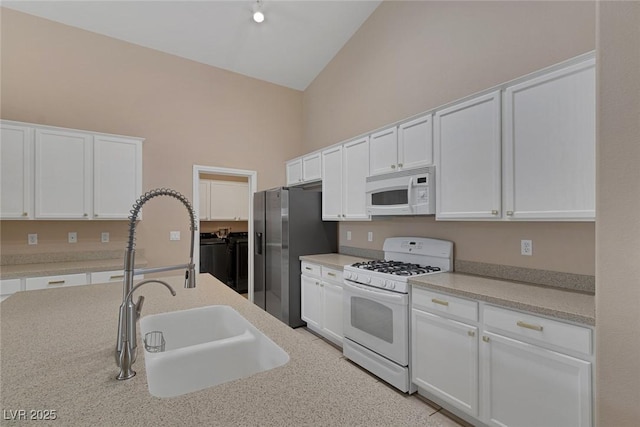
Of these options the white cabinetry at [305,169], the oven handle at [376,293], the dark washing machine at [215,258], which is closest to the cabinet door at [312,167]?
the white cabinetry at [305,169]

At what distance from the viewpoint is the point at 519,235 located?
218 centimetres

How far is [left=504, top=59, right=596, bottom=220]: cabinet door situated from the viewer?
1649 mm

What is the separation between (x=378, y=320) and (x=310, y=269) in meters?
1.24

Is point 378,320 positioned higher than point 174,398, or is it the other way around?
point 174,398

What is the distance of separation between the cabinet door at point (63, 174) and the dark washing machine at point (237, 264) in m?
2.37

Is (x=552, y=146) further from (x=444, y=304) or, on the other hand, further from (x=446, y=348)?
(x=446, y=348)

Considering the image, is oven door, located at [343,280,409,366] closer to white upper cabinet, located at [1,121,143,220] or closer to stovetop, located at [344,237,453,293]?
stovetop, located at [344,237,453,293]

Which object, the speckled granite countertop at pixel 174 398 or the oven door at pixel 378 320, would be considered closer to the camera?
the speckled granite countertop at pixel 174 398

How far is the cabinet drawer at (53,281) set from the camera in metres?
2.62

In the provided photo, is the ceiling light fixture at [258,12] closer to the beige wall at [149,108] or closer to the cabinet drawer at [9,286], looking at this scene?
the beige wall at [149,108]

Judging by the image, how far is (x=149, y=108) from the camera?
367 centimetres

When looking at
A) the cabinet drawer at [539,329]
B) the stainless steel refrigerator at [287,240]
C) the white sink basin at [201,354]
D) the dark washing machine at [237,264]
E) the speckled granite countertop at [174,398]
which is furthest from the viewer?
the dark washing machine at [237,264]

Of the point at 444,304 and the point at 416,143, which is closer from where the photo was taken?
the point at 444,304

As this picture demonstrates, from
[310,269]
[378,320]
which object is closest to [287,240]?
[310,269]
